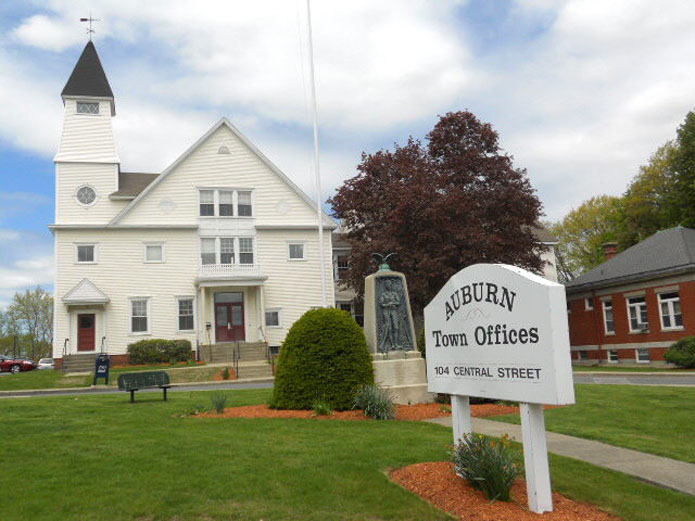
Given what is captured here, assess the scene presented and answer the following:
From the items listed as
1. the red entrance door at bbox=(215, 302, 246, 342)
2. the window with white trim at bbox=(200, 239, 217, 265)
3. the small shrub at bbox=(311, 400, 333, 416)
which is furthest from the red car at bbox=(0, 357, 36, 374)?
the small shrub at bbox=(311, 400, 333, 416)

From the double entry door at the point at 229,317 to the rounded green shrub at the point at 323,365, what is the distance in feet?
72.1

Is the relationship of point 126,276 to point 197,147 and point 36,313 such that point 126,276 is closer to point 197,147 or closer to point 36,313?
point 197,147

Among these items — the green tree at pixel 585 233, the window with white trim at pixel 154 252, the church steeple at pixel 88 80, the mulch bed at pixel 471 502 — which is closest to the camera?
the mulch bed at pixel 471 502

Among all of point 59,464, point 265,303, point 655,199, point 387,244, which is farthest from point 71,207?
point 655,199

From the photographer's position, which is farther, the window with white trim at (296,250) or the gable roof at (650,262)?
the window with white trim at (296,250)

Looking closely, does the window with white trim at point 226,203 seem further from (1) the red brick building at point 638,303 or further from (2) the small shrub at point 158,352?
(1) the red brick building at point 638,303

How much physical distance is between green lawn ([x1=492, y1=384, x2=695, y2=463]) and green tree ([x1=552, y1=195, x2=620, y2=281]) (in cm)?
4568

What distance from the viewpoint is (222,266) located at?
111 feet

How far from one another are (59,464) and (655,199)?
48.2 metres

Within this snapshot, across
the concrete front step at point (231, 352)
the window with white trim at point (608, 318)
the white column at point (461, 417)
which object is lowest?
the white column at point (461, 417)

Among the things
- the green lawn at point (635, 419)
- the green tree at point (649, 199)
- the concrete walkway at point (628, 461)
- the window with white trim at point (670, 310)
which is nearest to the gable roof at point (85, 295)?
the green lawn at point (635, 419)

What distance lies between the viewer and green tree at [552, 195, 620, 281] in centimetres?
5903

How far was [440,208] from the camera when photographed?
3017cm

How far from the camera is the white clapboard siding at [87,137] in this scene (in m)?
34.6
